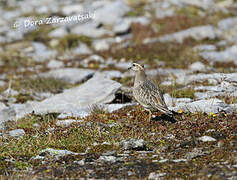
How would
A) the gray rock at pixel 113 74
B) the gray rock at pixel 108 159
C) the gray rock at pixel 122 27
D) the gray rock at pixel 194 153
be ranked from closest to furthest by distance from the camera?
1. the gray rock at pixel 194 153
2. the gray rock at pixel 108 159
3. the gray rock at pixel 113 74
4. the gray rock at pixel 122 27

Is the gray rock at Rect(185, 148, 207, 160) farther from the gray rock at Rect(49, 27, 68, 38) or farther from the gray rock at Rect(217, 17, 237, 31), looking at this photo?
the gray rock at Rect(49, 27, 68, 38)

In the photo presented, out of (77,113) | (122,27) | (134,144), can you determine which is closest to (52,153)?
(134,144)

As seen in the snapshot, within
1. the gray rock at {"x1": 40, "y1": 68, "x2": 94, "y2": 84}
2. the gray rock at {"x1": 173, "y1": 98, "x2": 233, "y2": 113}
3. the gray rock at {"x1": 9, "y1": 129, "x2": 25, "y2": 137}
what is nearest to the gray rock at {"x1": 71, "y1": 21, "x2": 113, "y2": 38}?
the gray rock at {"x1": 40, "y1": 68, "x2": 94, "y2": 84}

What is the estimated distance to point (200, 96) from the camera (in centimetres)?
1085

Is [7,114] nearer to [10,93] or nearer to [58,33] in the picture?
[10,93]

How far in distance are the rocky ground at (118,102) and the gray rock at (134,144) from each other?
18 mm

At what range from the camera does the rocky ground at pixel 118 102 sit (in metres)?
6.23

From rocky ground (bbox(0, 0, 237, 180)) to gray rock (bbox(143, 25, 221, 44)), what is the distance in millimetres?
53

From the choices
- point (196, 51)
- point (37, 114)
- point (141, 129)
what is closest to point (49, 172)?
point (141, 129)

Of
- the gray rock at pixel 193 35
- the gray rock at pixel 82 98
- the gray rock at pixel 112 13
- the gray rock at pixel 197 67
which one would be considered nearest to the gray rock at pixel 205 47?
the gray rock at pixel 193 35

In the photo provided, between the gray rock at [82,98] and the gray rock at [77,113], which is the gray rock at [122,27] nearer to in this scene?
the gray rock at [82,98]

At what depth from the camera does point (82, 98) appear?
1105cm

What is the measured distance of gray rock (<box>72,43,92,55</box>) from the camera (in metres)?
21.3

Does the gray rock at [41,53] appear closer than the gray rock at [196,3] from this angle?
Yes
